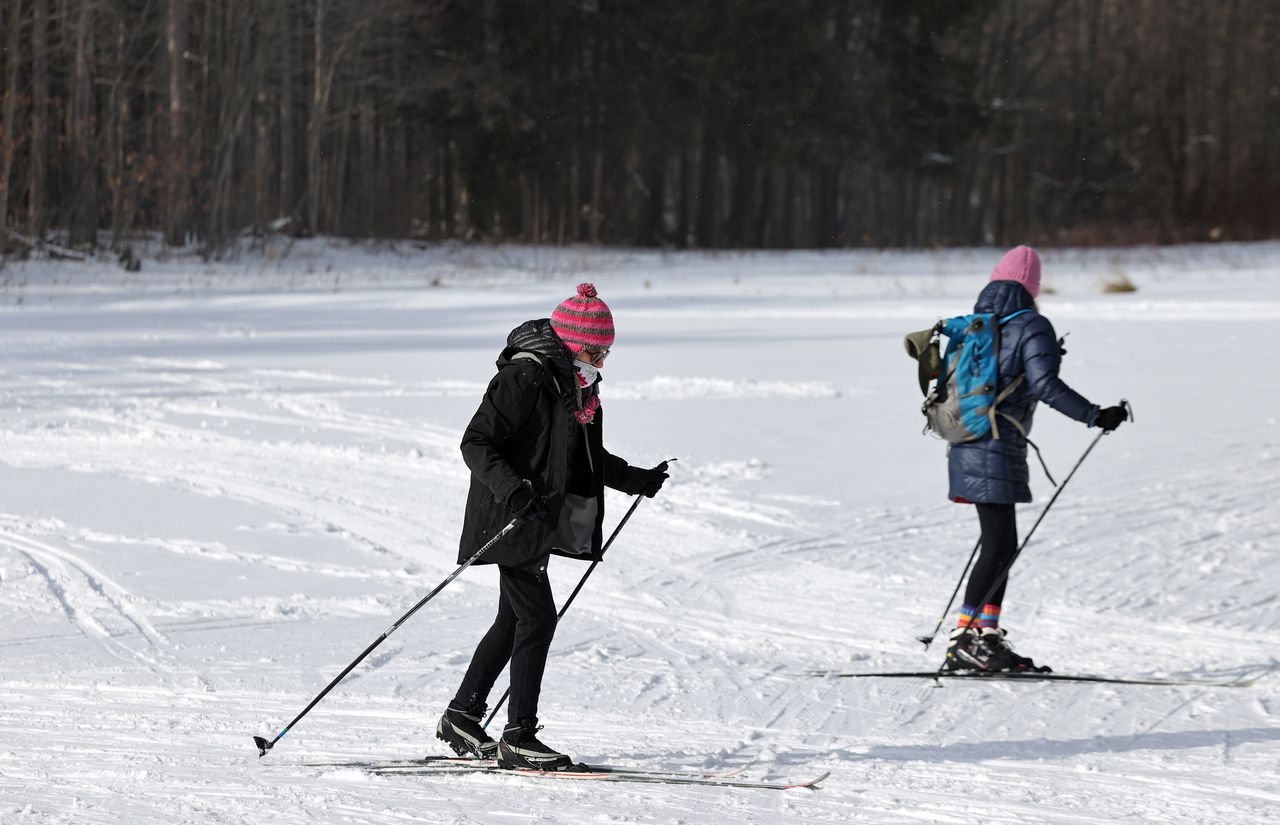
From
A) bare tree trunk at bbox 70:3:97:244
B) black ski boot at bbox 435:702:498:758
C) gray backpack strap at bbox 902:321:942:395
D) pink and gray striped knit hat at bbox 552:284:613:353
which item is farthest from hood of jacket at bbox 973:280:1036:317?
bare tree trunk at bbox 70:3:97:244

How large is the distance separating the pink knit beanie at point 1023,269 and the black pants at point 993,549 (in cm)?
84

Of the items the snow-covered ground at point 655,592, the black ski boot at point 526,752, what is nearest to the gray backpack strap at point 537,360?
the black ski boot at point 526,752

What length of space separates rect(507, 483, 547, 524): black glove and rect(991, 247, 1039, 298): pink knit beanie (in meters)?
2.48

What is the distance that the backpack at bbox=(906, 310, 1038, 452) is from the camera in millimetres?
5688

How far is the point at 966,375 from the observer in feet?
18.8

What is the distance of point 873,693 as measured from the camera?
5582 mm

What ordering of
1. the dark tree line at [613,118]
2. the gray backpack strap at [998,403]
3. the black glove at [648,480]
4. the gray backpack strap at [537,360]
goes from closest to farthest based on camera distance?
the gray backpack strap at [537,360]
the black glove at [648,480]
the gray backpack strap at [998,403]
the dark tree line at [613,118]

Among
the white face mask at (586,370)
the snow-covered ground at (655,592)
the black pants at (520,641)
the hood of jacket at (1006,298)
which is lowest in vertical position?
the snow-covered ground at (655,592)

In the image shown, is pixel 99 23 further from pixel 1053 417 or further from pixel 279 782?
pixel 279 782

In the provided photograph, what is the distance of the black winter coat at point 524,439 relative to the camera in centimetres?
407

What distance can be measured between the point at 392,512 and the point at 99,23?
2383cm

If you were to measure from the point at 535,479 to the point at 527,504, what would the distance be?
0.18 m

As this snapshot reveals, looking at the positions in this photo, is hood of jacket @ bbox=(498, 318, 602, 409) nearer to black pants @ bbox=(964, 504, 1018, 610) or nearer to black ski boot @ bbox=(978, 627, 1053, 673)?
black pants @ bbox=(964, 504, 1018, 610)

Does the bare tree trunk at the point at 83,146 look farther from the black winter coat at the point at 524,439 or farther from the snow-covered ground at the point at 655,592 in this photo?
the black winter coat at the point at 524,439
